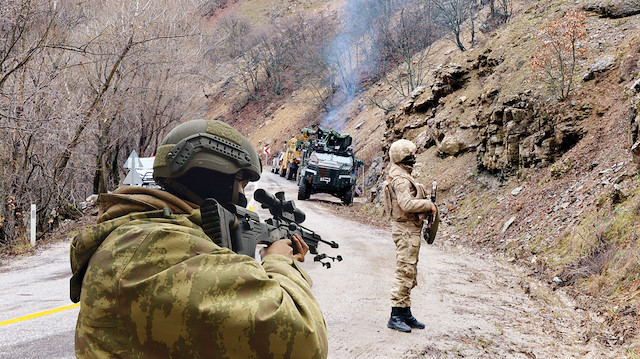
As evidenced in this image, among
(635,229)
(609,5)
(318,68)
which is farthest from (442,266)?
(318,68)

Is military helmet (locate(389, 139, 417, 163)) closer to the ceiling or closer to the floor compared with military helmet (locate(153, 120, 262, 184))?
closer to the floor

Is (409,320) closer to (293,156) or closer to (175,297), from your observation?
(175,297)

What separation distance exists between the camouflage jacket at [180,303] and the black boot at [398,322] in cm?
375

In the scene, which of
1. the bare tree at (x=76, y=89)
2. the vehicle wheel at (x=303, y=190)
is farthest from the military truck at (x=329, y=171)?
the bare tree at (x=76, y=89)

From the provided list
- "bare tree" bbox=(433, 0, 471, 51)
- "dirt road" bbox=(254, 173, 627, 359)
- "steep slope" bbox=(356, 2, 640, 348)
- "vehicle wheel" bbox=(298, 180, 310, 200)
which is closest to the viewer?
"dirt road" bbox=(254, 173, 627, 359)

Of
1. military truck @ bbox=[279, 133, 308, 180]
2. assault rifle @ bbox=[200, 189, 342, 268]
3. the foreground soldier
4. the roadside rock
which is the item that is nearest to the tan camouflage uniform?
assault rifle @ bbox=[200, 189, 342, 268]

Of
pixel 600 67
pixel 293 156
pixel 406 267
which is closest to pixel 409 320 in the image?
pixel 406 267

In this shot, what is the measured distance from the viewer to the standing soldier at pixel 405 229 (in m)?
4.98

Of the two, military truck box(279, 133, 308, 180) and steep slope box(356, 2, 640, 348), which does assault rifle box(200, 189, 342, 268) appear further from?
military truck box(279, 133, 308, 180)

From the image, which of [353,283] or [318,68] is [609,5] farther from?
[318,68]

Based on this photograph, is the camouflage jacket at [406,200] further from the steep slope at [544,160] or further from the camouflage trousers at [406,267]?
the steep slope at [544,160]

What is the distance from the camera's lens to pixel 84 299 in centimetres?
135

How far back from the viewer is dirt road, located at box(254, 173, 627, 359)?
4.56m

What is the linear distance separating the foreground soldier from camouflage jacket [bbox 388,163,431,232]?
357cm
